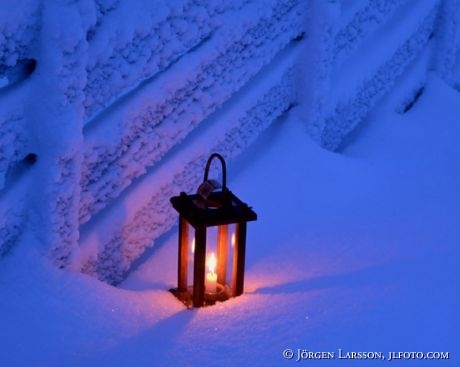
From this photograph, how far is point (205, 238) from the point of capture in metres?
2.27

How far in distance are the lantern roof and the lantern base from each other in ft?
1.12

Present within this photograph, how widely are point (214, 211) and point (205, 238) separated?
105 mm

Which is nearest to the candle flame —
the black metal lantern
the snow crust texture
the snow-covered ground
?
the black metal lantern

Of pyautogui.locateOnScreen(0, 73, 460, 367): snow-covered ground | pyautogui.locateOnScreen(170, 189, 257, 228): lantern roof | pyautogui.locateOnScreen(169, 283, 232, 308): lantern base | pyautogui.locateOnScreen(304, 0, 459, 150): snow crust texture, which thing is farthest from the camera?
pyautogui.locateOnScreen(304, 0, 459, 150): snow crust texture

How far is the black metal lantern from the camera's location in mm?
2277

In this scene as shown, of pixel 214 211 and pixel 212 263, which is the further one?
pixel 212 263

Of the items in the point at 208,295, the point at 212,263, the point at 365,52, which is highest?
the point at 365,52

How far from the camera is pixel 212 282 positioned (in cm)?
251

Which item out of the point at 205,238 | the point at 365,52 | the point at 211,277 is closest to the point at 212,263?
the point at 211,277

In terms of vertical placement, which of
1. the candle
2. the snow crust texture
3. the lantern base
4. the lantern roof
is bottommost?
the lantern base

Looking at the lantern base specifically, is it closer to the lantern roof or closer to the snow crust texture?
the lantern roof

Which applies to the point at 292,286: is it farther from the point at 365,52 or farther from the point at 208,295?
the point at 365,52

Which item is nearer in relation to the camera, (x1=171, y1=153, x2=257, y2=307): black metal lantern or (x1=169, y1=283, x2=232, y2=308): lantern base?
(x1=171, y1=153, x2=257, y2=307): black metal lantern

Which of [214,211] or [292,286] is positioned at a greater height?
[214,211]
